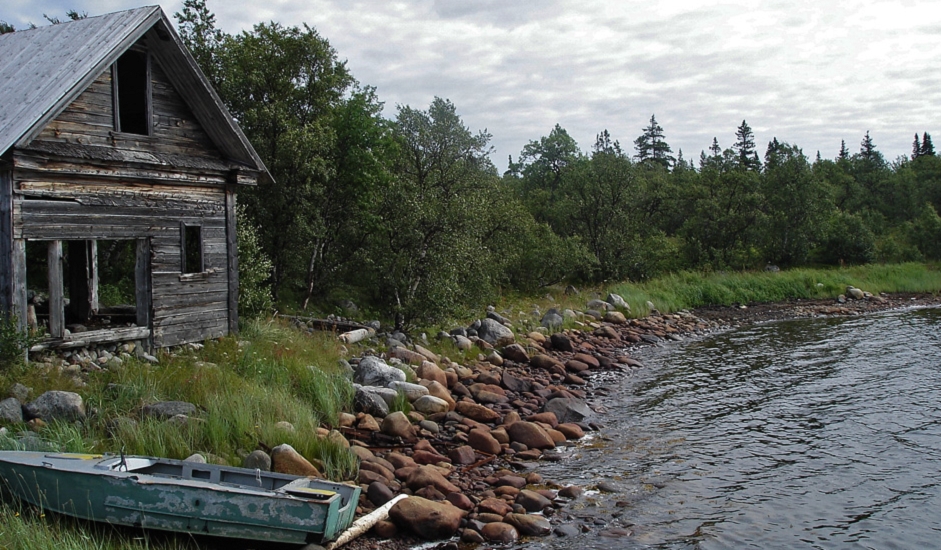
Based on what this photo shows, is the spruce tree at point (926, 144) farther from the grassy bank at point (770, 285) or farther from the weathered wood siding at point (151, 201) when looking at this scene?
the weathered wood siding at point (151, 201)

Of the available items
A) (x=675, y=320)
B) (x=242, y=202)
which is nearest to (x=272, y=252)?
(x=242, y=202)

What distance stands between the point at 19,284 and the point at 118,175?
2.57m

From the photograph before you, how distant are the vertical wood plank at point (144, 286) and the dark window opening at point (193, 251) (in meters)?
0.84

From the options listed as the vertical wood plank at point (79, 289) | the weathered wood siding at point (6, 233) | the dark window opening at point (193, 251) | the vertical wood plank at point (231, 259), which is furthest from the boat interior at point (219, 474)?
the vertical wood plank at point (79, 289)

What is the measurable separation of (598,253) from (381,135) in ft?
43.6

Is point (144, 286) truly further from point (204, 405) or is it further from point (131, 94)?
point (131, 94)

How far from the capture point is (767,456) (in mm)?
11312

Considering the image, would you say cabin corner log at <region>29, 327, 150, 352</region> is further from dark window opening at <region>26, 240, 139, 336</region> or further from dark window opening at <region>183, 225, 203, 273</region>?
dark window opening at <region>183, 225, 203, 273</region>

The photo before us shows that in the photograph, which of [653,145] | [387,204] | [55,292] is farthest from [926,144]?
[55,292]

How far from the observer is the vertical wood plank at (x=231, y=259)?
15367 millimetres

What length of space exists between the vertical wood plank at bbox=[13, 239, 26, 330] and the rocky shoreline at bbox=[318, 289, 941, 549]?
17.9 feet

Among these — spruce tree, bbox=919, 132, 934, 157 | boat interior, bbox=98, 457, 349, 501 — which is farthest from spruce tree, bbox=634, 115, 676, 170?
boat interior, bbox=98, 457, 349, 501

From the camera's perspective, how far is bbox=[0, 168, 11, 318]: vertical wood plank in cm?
1118

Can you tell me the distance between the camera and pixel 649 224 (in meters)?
36.6
